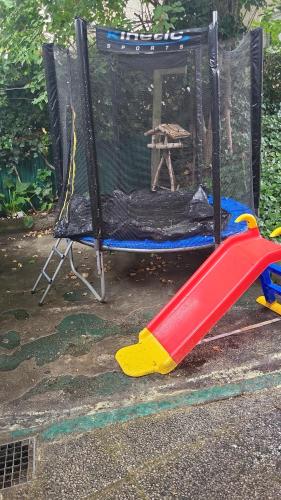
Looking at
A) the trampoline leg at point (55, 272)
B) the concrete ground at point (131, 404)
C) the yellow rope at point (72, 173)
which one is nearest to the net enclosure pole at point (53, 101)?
the yellow rope at point (72, 173)

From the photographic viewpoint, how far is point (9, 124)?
675 cm

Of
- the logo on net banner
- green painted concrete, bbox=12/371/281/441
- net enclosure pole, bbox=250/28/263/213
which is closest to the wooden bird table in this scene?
the logo on net banner

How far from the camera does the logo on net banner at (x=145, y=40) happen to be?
3398 mm

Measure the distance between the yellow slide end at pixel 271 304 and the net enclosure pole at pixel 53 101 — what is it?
2.52m

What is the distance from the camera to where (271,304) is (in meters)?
3.80

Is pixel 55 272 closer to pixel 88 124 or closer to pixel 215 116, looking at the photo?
pixel 88 124

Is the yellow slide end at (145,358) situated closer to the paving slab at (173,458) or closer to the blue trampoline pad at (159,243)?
the paving slab at (173,458)

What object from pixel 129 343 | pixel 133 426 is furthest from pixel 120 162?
pixel 133 426

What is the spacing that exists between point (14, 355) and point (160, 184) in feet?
7.00

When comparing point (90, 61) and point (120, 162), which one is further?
point (120, 162)

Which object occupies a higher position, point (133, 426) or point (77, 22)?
point (77, 22)

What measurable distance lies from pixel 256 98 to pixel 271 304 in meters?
2.44

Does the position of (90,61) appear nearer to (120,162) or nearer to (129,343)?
(120,162)

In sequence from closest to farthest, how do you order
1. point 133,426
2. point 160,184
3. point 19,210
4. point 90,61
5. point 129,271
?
1. point 133,426
2. point 90,61
3. point 160,184
4. point 129,271
5. point 19,210
